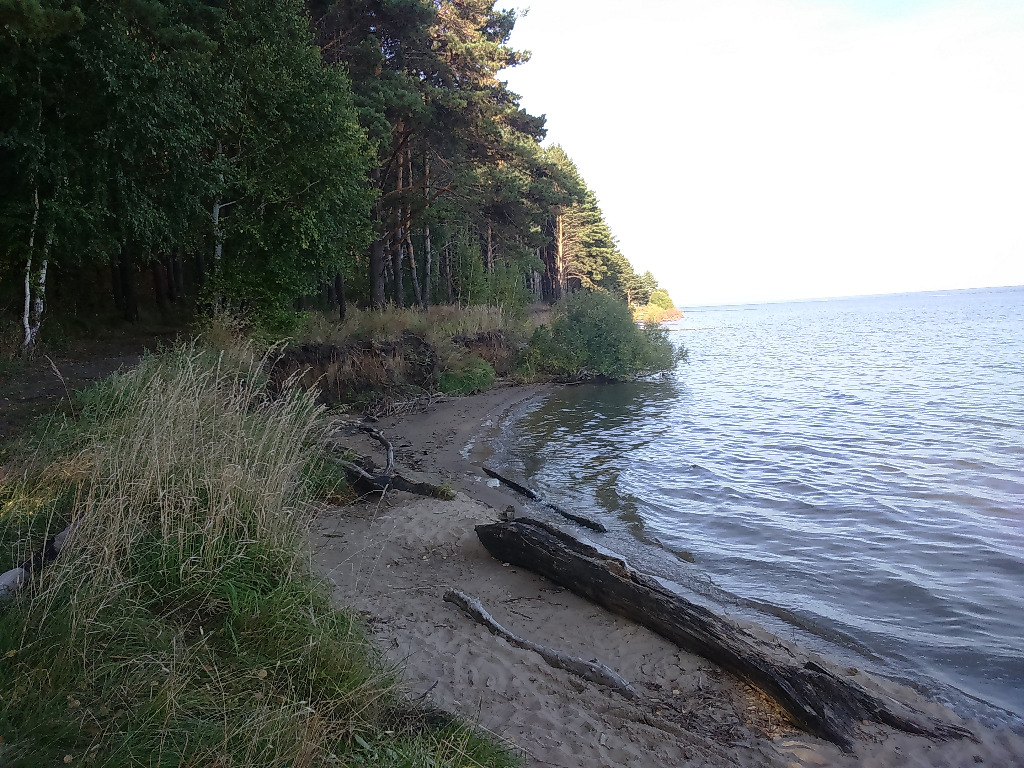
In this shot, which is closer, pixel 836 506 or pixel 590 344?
pixel 836 506

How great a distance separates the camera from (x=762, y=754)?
389 centimetres

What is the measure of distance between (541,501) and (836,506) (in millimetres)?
4534

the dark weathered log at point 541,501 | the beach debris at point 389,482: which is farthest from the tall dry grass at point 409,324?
the beach debris at point 389,482

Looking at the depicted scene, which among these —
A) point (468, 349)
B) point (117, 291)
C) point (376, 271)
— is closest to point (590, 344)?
point (468, 349)

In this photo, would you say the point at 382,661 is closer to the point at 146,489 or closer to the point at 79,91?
the point at 146,489

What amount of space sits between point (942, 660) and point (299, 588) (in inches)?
217

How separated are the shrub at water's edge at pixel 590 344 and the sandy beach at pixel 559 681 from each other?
60.3 ft

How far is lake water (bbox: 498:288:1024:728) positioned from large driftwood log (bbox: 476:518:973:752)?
959 mm

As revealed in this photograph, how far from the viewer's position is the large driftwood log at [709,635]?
4.35 metres

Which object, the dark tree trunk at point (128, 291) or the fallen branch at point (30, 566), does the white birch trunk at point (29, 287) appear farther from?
the fallen branch at point (30, 566)

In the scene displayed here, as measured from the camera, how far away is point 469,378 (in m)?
20.6

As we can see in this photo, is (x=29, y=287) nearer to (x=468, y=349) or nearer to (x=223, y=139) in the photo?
(x=223, y=139)

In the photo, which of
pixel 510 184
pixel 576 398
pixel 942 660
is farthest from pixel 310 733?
pixel 510 184

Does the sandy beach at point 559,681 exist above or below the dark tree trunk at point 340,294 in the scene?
below
